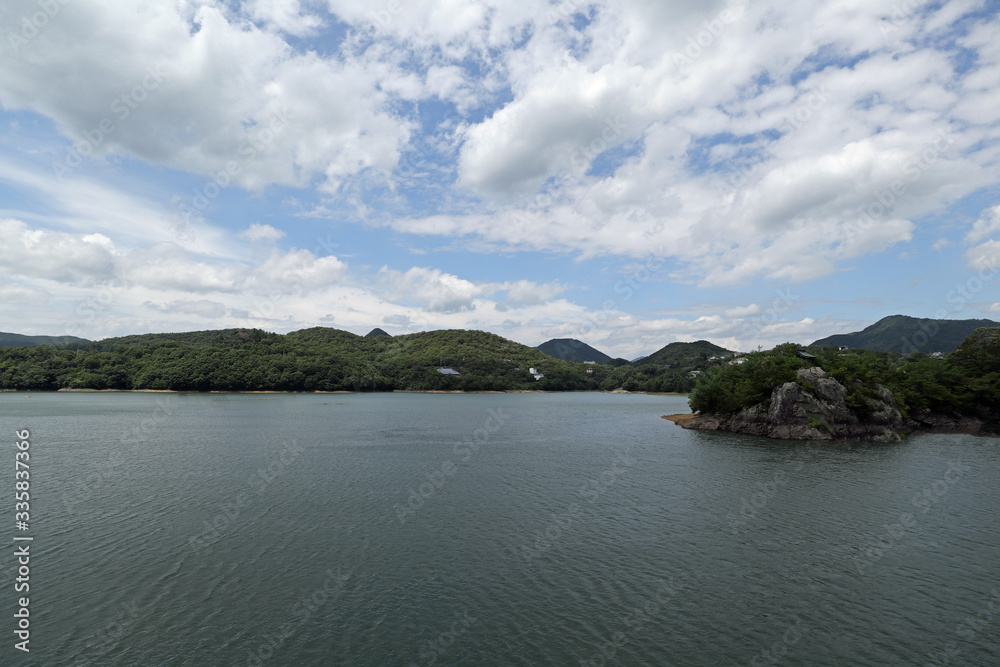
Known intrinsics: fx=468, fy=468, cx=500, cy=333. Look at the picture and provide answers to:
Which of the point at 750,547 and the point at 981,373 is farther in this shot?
the point at 981,373

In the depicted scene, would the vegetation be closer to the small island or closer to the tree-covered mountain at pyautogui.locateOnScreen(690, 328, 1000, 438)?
the tree-covered mountain at pyautogui.locateOnScreen(690, 328, 1000, 438)

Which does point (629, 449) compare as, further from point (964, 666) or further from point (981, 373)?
point (981, 373)

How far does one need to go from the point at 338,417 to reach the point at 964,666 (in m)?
94.3

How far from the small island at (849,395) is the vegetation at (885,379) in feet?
0.44

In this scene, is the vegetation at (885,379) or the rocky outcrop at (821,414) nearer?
the rocky outcrop at (821,414)

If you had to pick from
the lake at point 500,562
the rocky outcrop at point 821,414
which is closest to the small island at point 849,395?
the rocky outcrop at point 821,414

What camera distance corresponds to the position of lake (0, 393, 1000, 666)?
16.4m

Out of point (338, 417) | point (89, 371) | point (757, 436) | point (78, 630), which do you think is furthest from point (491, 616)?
point (89, 371)

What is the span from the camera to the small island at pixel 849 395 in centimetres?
7012

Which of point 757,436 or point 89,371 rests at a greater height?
point 89,371

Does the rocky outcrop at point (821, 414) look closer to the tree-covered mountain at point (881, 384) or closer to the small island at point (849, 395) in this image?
the small island at point (849, 395)

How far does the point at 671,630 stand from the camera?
693 inches

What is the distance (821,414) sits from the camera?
70.1 metres

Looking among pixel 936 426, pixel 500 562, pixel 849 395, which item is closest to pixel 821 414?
pixel 849 395
